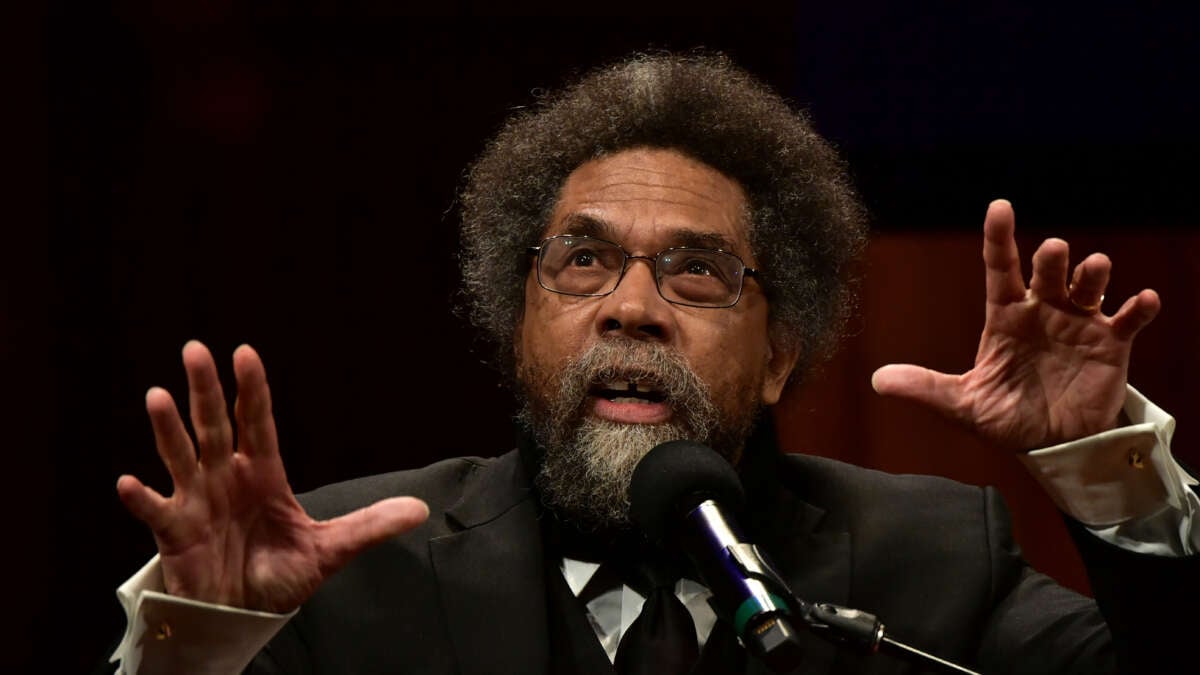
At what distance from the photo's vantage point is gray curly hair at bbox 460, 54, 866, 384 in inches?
91.0

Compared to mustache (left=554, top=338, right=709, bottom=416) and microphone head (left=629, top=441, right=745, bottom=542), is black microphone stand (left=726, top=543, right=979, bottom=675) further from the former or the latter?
mustache (left=554, top=338, right=709, bottom=416)

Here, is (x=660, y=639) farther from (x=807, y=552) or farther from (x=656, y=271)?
(x=656, y=271)

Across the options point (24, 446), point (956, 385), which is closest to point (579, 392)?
point (956, 385)

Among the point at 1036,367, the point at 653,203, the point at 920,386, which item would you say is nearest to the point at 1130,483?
the point at 1036,367

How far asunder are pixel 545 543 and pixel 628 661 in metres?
0.26

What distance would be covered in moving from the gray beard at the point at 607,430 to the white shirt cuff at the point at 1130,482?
521 millimetres

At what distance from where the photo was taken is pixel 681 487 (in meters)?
1.47

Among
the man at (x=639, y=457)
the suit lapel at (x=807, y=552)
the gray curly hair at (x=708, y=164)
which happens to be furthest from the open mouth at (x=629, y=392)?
the gray curly hair at (x=708, y=164)

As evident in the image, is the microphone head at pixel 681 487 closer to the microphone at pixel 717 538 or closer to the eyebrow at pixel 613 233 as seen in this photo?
the microphone at pixel 717 538

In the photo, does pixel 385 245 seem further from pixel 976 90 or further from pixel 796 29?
pixel 976 90

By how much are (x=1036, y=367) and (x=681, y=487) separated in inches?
22.1

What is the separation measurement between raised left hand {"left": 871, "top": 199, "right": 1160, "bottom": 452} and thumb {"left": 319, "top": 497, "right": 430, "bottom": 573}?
625 millimetres

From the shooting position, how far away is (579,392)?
6.58ft

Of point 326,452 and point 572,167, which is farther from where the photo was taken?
point 326,452
